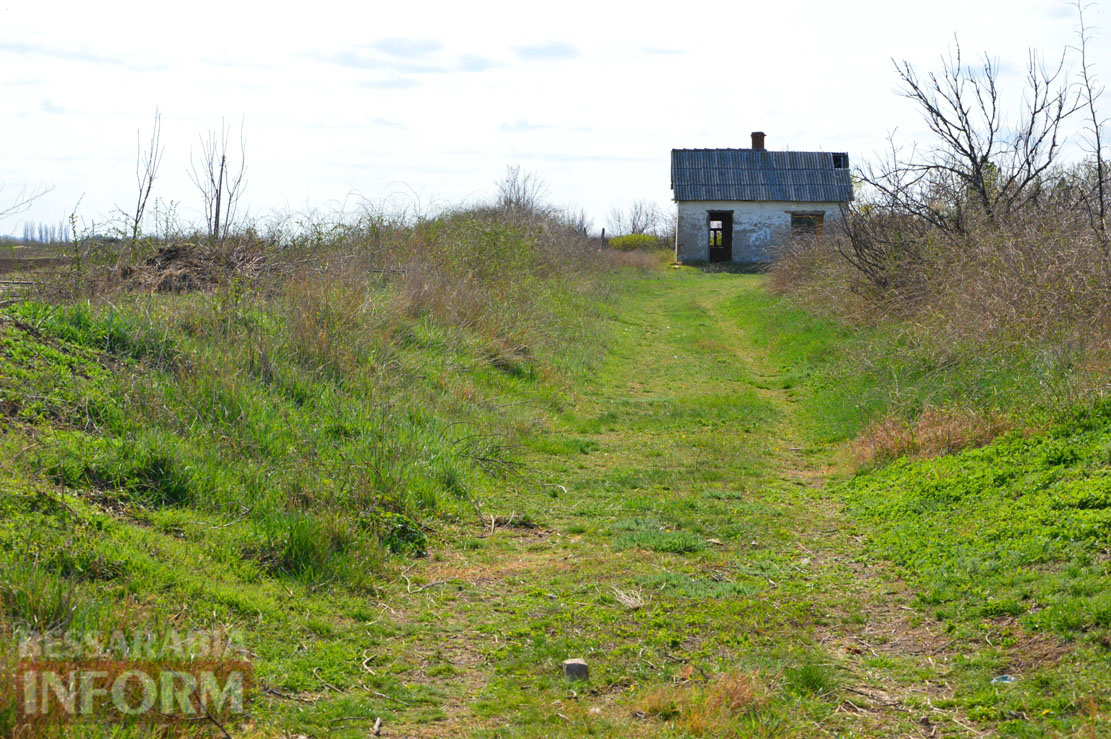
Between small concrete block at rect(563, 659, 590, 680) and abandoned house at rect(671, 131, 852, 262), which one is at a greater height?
abandoned house at rect(671, 131, 852, 262)

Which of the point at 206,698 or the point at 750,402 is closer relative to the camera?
the point at 206,698

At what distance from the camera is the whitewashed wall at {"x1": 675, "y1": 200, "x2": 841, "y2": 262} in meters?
39.8

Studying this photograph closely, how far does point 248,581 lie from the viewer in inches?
195

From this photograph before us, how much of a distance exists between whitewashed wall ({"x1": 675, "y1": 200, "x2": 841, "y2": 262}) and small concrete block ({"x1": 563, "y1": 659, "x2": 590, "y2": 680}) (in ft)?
121

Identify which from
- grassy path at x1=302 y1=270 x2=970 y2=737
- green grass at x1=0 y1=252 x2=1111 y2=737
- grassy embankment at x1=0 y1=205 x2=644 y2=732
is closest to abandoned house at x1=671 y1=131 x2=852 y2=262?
grassy embankment at x1=0 y1=205 x2=644 y2=732

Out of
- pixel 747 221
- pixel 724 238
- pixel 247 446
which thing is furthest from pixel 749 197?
pixel 247 446

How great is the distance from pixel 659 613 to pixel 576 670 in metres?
0.92

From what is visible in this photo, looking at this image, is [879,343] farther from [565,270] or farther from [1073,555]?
[565,270]

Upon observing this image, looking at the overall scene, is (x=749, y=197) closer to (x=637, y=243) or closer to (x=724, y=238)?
(x=724, y=238)

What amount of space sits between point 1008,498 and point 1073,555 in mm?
1209

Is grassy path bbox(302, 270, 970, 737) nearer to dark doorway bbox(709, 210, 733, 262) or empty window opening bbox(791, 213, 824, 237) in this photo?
empty window opening bbox(791, 213, 824, 237)

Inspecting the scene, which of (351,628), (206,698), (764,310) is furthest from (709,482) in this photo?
(764,310)

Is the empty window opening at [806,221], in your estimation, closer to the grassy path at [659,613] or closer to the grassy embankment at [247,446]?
the grassy embankment at [247,446]

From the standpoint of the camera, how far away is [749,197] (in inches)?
1566
